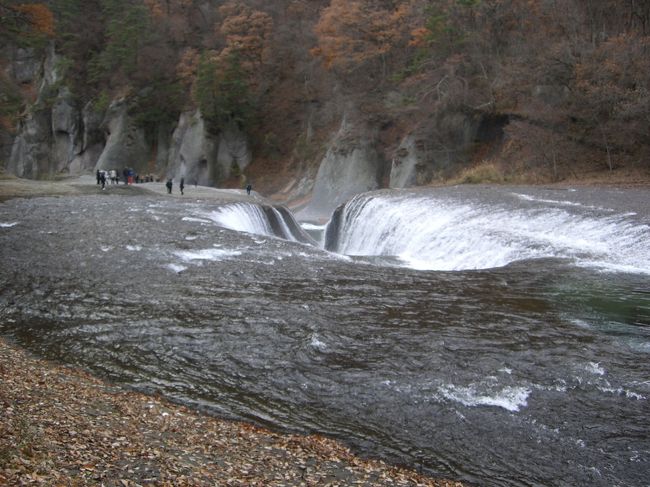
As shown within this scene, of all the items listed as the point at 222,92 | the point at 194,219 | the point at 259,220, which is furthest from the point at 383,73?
the point at 194,219

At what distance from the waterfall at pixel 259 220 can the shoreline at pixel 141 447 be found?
49.0 ft

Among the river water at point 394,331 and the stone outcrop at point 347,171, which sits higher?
the stone outcrop at point 347,171

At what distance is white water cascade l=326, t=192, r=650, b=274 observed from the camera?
50.0 feet

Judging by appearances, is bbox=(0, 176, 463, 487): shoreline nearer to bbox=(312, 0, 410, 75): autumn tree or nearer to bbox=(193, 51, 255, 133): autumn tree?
bbox=(312, 0, 410, 75): autumn tree

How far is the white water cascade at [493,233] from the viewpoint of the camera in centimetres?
1523

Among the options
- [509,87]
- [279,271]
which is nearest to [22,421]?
[279,271]

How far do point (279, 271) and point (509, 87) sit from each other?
27.3m

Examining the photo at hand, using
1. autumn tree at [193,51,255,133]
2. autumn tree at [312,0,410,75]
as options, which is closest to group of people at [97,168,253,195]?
autumn tree at [193,51,255,133]

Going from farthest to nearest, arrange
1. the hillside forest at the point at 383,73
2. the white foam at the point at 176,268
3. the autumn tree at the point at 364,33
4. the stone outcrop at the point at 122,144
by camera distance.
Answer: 1. the stone outcrop at the point at 122,144
2. the autumn tree at the point at 364,33
3. the hillside forest at the point at 383,73
4. the white foam at the point at 176,268

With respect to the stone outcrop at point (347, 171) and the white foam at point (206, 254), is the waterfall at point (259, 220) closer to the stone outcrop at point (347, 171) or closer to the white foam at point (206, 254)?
the white foam at point (206, 254)

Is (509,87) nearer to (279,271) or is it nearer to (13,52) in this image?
(279,271)

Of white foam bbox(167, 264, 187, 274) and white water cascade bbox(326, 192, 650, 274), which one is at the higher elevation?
white water cascade bbox(326, 192, 650, 274)

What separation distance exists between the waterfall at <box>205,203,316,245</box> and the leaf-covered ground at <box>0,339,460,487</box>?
49.4ft

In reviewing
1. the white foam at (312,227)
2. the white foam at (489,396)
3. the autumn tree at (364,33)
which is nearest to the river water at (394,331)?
the white foam at (489,396)
